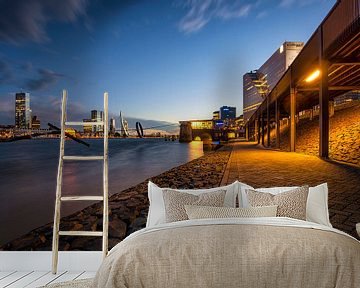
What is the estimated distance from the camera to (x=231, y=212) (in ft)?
6.46

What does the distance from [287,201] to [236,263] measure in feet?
3.02

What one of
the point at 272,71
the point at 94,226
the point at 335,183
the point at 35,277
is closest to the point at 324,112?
the point at 335,183

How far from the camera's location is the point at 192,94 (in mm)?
8922

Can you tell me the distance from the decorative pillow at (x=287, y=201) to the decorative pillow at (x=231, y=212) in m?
0.13

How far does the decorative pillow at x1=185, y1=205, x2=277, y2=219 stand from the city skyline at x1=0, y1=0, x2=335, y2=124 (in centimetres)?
325

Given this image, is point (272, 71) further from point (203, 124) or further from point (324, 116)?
point (203, 124)

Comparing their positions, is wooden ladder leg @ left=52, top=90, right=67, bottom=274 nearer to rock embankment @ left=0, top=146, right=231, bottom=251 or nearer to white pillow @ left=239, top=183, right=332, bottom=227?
rock embankment @ left=0, top=146, right=231, bottom=251

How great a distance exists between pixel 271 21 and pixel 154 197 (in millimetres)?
5352

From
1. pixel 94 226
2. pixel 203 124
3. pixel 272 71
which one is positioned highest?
pixel 272 71

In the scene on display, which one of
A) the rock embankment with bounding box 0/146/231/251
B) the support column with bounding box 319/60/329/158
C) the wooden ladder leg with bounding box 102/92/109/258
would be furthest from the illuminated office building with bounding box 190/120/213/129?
the wooden ladder leg with bounding box 102/92/109/258

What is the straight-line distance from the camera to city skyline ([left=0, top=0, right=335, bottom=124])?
5.14 meters

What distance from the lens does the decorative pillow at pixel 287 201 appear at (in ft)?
6.91

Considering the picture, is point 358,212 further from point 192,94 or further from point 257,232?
point 192,94

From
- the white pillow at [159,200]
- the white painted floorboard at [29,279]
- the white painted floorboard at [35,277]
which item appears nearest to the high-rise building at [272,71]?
the white pillow at [159,200]
